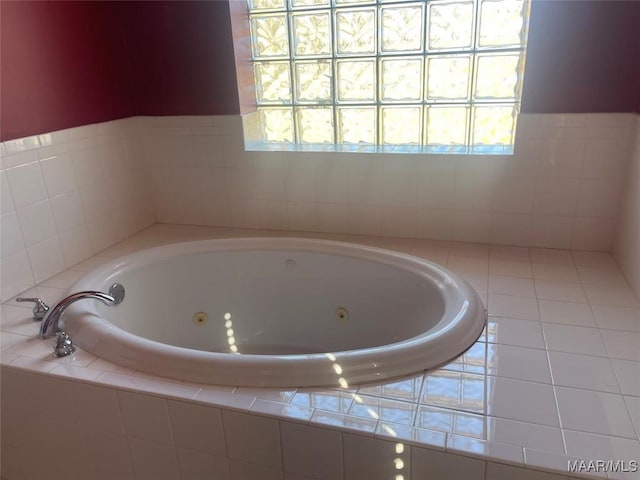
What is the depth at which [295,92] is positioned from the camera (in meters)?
2.11

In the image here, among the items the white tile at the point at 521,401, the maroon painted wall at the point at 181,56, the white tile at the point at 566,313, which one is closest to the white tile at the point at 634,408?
the white tile at the point at 521,401

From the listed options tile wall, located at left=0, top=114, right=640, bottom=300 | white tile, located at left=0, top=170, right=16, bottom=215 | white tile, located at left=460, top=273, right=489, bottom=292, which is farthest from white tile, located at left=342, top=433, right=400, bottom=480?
white tile, located at left=0, top=170, right=16, bottom=215

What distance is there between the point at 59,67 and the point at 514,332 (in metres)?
1.85

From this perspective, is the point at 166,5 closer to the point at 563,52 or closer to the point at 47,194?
the point at 47,194

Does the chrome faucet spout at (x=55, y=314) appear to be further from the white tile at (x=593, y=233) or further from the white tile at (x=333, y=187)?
the white tile at (x=593, y=233)

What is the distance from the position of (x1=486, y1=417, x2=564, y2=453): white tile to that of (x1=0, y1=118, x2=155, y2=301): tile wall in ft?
5.26

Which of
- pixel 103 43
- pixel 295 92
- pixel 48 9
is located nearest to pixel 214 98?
pixel 295 92

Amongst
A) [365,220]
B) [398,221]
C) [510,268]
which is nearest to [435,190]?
[398,221]

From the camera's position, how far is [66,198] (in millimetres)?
1873

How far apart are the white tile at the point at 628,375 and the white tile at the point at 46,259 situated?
1884 mm

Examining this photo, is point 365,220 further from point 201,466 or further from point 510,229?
point 201,466

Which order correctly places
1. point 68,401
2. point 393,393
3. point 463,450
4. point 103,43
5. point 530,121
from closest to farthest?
point 463,450, point 393,393, point 68,401, point 530,121, point 103,43

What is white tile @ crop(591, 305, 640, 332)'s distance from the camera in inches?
53.8

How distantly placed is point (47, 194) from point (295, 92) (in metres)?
1.08
